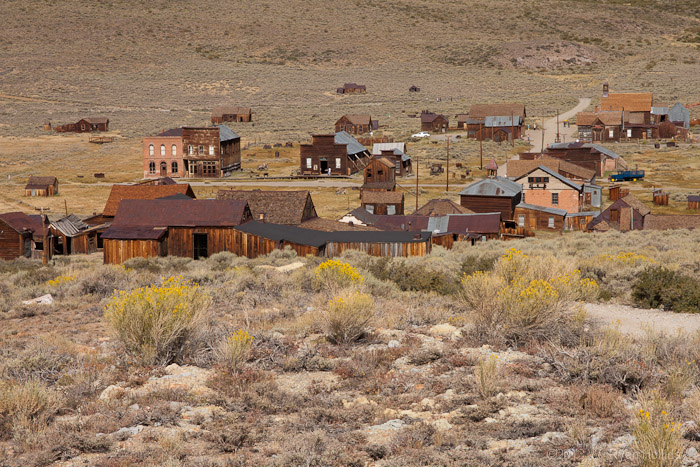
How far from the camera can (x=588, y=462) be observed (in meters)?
7.65

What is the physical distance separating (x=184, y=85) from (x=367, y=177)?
8276cm

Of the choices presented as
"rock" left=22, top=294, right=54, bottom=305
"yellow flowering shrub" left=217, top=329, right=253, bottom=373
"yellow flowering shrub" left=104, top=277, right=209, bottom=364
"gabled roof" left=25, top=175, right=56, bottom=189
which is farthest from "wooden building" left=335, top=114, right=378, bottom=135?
"yellow flowering shrub" left=217, top=329, right=253, bottom=373

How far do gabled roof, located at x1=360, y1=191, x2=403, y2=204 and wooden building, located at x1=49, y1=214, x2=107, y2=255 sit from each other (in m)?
19.6

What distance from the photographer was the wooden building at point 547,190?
180 ft

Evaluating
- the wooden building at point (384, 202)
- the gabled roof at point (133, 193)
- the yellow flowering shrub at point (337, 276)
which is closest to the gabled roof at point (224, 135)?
the wooden building at point (384, 202)

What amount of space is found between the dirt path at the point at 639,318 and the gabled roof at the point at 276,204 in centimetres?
2357

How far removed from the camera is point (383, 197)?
52.4 m

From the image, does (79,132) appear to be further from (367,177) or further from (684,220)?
(684,220)

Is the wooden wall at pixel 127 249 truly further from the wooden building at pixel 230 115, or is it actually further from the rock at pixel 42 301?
the wooden building at pixel 230 115

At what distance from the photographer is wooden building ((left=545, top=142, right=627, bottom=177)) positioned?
7212 centimetres

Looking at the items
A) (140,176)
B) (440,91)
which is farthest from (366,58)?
(140,176)

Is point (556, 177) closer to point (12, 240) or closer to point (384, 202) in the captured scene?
point (384, 202)

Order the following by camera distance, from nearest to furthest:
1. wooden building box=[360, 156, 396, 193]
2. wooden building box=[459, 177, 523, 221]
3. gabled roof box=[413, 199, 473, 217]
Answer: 1. gabled roof box=[413, 199, 473, 217]
2. wooden building box=[459, 177, 523, 221]
3. wooden building box=[360, 156, 396, 193]

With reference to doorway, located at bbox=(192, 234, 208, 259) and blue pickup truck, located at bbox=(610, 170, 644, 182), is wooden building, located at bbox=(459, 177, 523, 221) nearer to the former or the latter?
blue pickup truck, located at bbox=(610, 170, 644, 182)
